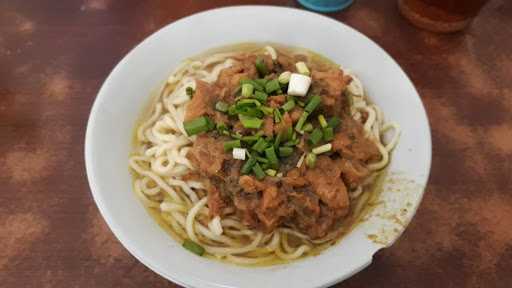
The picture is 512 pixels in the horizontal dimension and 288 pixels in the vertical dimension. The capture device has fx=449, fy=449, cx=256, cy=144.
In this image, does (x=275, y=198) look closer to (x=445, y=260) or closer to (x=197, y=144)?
(x=197, y=144)

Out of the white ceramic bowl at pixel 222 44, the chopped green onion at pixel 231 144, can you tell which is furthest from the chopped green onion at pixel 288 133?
the white ceramic bowl at pixel 222 44

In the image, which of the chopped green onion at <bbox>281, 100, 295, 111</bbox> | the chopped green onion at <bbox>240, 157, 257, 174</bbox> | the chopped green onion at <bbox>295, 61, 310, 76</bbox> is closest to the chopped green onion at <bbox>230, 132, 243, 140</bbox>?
the chopped green onion at <bbox>240, 157, 257, 174</bbox>

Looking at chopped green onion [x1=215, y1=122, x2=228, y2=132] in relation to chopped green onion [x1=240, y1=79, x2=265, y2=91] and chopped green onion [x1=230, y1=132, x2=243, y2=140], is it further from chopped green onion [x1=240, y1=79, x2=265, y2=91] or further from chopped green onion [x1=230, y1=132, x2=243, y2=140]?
chopped green onion [x1=240, y1=79, x2=265, y2=91]

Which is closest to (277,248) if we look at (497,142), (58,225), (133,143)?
(133,143)

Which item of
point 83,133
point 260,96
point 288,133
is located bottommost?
point 83,133

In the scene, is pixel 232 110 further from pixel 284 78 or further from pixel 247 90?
pixel 284 78

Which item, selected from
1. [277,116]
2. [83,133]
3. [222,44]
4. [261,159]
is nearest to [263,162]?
[261,159]

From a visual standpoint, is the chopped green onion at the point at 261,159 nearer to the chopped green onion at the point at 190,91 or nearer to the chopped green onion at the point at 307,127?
the chopped green onion at the point at 307,127
